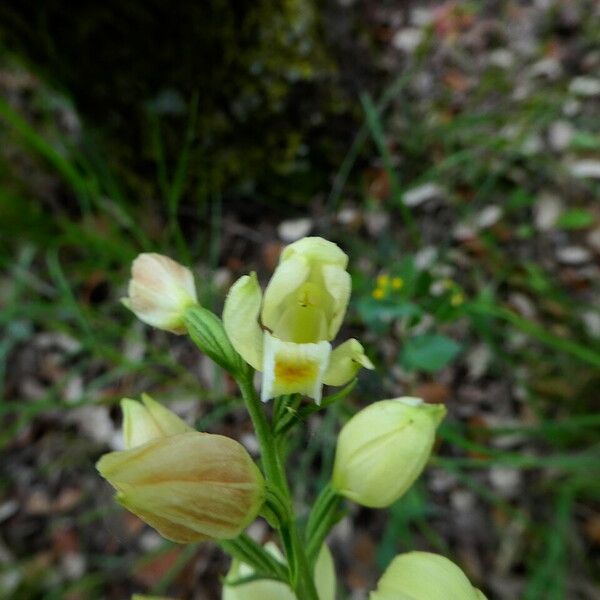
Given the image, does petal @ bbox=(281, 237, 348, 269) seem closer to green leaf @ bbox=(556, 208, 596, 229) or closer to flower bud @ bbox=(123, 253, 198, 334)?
flower bud @ bbox=(123, 253, 198, 334)

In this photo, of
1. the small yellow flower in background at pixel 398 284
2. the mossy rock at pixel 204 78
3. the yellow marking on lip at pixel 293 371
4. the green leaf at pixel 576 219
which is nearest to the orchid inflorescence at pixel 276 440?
the yellow marking on lip at pixel 293 371

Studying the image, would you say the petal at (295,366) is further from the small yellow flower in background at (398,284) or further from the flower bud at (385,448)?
the small yellow flower in background at (398,284)

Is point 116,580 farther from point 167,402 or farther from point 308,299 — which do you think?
point 308,299

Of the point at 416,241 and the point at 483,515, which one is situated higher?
the point at 416,241

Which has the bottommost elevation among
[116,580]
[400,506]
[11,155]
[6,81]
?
[116,580]

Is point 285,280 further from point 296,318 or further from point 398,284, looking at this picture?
point 398,284

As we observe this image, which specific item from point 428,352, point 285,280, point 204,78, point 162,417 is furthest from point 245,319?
point 204,78

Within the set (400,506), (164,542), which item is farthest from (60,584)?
(400,506)

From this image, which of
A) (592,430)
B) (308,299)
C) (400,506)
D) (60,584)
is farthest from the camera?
(60,584)
